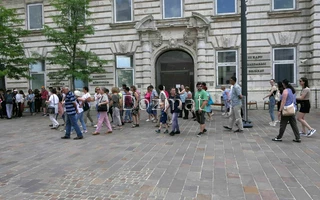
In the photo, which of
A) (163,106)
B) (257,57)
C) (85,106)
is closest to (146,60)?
(257,57)

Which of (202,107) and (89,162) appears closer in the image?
(89,162)

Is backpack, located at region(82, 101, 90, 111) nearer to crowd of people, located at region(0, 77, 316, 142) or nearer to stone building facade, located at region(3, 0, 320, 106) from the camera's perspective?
crowd of people, located at region(0, 77, 316, 142)

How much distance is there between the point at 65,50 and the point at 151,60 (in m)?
5.76

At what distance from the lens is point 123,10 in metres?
20.5

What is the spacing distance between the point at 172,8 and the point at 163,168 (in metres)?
15.8

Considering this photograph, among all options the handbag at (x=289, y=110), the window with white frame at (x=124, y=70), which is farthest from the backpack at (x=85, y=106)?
the window with white frame at (x=124, y=70)

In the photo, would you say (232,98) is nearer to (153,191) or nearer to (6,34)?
(153,191)

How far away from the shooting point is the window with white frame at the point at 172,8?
19516 millimetres

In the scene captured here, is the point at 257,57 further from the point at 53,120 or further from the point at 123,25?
the point at 53,120

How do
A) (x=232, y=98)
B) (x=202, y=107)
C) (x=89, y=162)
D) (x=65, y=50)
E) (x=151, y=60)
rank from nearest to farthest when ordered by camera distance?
(x=89, y=162) < (x=202, y=107) < (x=232, y=98) < (x=65, y=50) < (x=151, y=60)

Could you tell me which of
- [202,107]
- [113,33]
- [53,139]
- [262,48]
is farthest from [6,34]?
[262,48]

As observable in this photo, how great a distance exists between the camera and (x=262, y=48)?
18312 mm

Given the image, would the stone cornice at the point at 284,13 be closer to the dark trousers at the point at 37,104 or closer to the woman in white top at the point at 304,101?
the woman in white top at the point at 304,101

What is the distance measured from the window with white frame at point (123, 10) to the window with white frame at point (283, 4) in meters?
9.62
